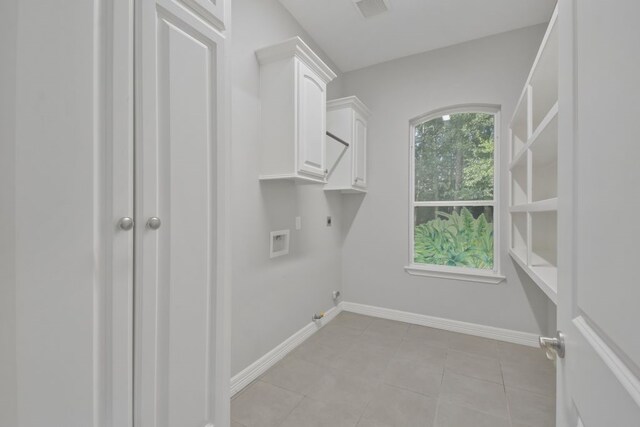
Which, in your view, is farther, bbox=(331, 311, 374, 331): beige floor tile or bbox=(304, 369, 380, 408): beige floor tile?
bbox=(331, 311, 374, 331): beige floor tile

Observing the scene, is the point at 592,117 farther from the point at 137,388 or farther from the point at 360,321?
the point at 360,321

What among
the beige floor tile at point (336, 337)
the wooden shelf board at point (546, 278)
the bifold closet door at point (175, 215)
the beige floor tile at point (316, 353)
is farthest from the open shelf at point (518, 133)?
the bifold closet door at point (175, 215)

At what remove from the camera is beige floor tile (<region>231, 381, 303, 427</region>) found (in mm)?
1611

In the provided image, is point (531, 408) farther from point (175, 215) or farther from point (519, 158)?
point (175, 215)

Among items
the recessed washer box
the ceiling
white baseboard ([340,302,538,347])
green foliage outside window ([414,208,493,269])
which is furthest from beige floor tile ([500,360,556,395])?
the ceiling

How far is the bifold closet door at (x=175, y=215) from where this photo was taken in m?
0.77

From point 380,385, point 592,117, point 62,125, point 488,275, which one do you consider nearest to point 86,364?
point 62,125

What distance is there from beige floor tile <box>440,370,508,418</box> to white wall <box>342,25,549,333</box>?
960 mm

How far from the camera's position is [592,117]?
523 millimetres

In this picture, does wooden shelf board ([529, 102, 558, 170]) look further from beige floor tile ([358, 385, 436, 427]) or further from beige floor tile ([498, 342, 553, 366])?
beige floor tile ([358, 385, 436, 427])

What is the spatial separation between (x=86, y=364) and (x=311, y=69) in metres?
2.16

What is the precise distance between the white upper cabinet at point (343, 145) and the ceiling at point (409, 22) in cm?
59

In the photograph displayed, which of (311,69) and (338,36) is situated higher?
(338,36)

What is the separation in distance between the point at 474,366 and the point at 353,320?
1.23 m
